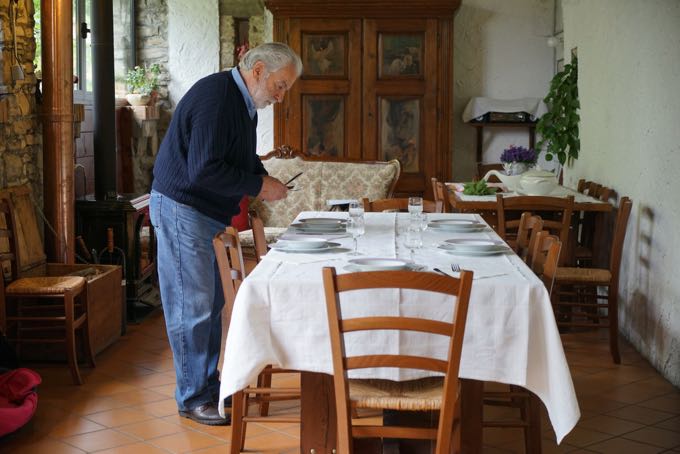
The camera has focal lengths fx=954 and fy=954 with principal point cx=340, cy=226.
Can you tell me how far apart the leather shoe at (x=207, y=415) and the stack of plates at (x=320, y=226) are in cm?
94

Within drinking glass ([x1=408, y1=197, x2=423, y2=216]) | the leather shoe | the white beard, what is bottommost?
the leather shoe

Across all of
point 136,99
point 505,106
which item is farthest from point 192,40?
point 505,106

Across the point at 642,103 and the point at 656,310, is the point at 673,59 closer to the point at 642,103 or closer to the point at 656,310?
the point at 642,103

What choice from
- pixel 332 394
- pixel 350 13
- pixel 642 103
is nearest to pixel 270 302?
pixel 332 394

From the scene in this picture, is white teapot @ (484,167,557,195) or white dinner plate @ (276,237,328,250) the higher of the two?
white teapot @ (484,167,557,195)

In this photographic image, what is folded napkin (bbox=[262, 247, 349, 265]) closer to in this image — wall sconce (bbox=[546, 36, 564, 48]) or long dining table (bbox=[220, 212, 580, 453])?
long dining table (bbox=[220, 212, 580, 453])

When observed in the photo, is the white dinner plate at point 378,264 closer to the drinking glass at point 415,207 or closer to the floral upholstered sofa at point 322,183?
the drinking glass at point 415,207

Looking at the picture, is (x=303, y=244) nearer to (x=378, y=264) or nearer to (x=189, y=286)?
(x=378, y=264)

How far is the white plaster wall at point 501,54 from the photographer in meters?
9.84

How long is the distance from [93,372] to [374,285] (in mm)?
2992

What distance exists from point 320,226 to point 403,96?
5.00 meters

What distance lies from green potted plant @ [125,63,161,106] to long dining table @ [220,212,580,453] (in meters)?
5.99

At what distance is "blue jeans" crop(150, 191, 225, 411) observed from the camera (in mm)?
4371

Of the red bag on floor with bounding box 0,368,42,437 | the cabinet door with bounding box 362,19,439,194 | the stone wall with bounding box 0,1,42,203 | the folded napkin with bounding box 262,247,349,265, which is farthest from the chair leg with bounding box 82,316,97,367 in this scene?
the cabinet door with bounding box 362,19,439,194
